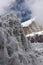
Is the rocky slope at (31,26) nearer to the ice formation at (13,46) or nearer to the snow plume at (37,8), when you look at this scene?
the snow plume at (37,8)

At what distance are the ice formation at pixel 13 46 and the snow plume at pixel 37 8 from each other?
16.9 feet

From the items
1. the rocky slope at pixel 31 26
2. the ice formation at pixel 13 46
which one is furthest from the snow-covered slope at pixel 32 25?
the ice formation at pixel 13 46

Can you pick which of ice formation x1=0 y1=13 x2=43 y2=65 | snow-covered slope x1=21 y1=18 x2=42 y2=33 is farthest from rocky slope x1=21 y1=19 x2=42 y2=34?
ice formation x1=0 y1=13 x2=43 y2=65

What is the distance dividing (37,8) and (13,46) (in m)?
6.13

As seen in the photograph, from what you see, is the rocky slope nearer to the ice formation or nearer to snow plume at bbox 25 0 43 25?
snow plume at bbox 25 0 43 25

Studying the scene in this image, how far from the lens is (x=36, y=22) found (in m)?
5.92

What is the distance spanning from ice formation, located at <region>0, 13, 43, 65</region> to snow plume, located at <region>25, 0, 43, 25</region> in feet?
16.9

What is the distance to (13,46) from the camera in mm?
816

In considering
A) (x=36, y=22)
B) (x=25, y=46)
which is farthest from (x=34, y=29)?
(x=25, y=46)

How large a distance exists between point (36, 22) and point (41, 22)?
45 cm

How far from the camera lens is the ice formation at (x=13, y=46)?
772mm

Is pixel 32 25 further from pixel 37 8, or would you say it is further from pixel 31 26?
pixel 37 8

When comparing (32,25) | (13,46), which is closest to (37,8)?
(32,25)

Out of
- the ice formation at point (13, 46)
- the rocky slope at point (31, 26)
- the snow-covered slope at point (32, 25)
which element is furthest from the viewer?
the snow-covered slope at point (32, 25)
